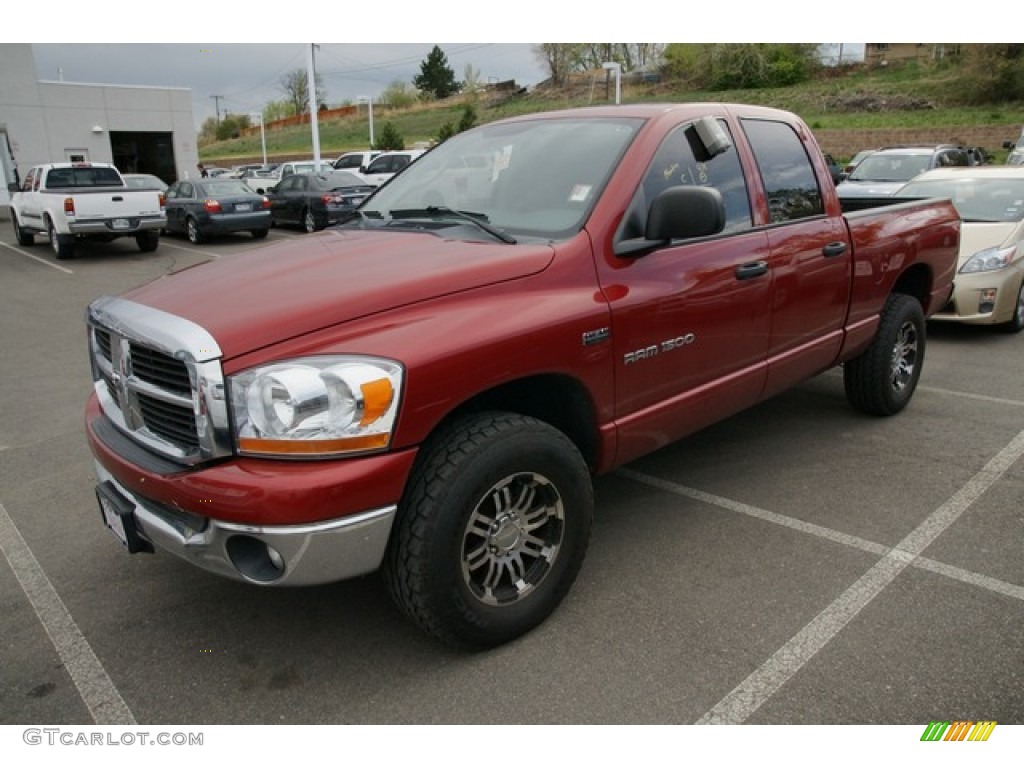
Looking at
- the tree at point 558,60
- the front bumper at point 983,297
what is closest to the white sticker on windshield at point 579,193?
the front bumper at point 983,297

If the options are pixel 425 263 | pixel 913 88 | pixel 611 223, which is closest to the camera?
pixel 425 263

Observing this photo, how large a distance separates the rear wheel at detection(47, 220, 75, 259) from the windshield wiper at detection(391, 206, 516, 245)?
13601 mm

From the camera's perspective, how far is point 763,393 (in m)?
4.04

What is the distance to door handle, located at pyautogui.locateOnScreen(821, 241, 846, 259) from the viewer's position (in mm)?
4215

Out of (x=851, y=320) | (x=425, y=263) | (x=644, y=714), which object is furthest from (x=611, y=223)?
(x=851, y=320)

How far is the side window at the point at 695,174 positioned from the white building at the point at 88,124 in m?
31.0

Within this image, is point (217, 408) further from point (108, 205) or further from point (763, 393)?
point (108, 205)

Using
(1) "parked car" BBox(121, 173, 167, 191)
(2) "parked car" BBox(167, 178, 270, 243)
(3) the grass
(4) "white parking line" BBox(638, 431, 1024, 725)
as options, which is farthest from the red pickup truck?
(3) the grass

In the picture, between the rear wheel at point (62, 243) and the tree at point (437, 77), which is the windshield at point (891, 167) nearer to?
the rear wheel at point (62, 243)

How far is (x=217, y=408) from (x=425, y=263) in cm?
92

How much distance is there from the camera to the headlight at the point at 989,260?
7.27 meters

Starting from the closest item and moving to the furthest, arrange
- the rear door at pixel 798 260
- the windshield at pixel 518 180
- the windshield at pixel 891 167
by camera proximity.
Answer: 1. the windshield at pixel 518 180
2. the rear door at pixel 798 260
3. the windshield at pixel 891 167

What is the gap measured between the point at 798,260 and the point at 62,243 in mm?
14771

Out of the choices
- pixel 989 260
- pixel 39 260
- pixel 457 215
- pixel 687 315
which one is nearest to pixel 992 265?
pixel 989 260
